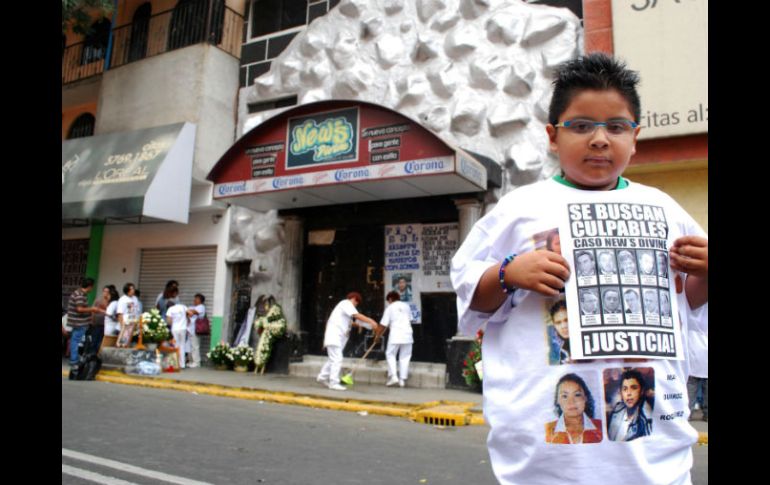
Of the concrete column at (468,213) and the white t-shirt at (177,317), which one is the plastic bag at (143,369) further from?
the concrete column at (468,213)

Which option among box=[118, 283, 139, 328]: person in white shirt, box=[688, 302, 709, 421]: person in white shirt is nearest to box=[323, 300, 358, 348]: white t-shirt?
box=[118, 283, 139, 328]: person in white shirt

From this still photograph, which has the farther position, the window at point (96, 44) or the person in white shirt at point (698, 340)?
the window at point (96, 44)

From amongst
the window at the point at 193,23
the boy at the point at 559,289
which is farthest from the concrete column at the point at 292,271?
the boy at the point at 559,289

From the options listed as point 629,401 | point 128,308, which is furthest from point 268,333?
point 629,401

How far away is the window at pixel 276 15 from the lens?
49.6 feet

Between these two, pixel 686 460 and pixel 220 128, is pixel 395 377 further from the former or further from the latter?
pixel 686 460

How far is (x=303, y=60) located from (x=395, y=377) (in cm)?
805

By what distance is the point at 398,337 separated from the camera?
435 inches

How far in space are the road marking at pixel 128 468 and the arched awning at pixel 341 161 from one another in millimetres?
6758

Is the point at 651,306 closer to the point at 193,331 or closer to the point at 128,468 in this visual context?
the point at 128,468

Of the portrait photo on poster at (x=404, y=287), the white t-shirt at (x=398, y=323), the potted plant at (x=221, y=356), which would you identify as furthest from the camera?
the potted plant at (x=221, y=356)

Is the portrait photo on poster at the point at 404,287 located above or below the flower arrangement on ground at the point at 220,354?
above

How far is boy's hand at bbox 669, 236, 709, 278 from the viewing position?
1527 mm

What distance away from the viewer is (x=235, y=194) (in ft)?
40.4
